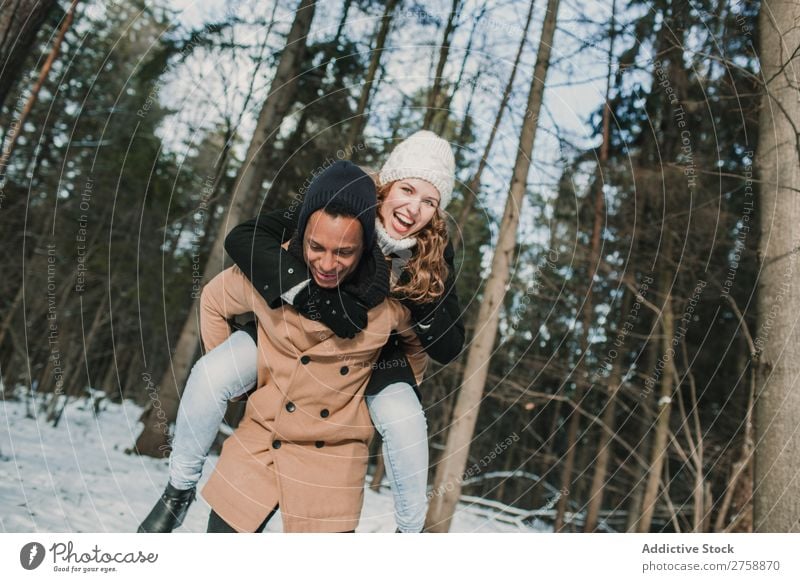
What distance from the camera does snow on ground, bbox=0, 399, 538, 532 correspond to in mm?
2457

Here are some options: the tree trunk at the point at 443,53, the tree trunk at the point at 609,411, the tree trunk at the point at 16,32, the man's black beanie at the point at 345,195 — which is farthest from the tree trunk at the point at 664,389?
the tree trunk at the point at 16,32

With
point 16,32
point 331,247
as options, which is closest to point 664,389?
point 331,247

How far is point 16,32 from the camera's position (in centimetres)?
262

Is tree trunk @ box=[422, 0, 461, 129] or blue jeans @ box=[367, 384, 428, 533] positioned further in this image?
tree trunk @ box=[422, 0, 461, 129]

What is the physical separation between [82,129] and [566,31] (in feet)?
13.9

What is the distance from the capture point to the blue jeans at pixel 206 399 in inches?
71.2

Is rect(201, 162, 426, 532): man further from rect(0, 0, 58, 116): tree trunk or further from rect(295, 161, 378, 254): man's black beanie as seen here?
rect(0, 0, 58, 116): tree trunk

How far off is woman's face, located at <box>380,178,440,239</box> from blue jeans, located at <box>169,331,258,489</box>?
0.58 meters

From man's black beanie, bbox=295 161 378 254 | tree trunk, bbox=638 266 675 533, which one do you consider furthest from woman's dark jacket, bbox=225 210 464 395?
tree trunk, bbox=638 266 675 533

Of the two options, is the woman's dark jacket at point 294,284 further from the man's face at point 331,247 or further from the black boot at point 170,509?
the black boot at point 170,509

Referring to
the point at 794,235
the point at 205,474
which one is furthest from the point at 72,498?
the point at 794,235

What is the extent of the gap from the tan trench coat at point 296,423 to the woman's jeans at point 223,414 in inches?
2.3

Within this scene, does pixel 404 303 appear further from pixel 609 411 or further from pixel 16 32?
pixel 609 411

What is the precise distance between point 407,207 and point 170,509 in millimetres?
1195
